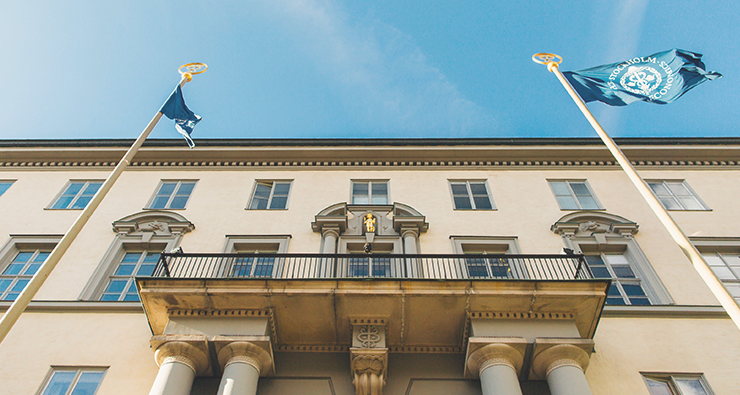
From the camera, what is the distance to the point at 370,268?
51.4ft

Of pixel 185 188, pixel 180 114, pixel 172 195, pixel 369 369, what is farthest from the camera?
pixel 185 188

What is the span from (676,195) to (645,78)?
708 cm

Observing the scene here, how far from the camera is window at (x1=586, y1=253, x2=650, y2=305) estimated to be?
15.1 meters

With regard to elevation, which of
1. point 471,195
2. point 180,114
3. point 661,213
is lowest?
point 661,213

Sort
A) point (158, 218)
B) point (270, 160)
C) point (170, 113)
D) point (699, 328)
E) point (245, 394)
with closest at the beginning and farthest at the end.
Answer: point (245, 394) < point (699, 328) < point (170, 113) < point (158, 218) < point (270, 160)

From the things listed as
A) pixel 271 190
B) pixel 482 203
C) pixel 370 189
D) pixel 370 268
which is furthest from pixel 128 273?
pixel 482 203

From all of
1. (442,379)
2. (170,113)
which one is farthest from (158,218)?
(442,379)

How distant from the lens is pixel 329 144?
22094mm

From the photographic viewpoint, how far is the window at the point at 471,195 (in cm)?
1913

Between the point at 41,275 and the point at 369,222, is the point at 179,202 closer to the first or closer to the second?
the point at 369,222

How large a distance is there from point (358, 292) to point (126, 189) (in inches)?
461

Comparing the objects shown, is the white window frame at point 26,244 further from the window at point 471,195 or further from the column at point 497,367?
the column at point 497,367

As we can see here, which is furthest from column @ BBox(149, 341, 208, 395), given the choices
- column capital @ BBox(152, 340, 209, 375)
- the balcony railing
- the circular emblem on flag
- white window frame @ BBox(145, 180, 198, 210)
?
the circular emblem on flag

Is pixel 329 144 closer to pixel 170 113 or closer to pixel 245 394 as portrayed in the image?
pixel 170 113
